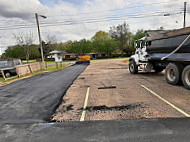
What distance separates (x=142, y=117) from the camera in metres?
3.37

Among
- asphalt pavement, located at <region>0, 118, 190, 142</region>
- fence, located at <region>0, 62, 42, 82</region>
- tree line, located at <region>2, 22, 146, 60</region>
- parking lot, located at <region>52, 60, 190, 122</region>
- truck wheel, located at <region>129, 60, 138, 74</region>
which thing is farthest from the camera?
tree line, located at <region>2, 22, 146, 60</region>

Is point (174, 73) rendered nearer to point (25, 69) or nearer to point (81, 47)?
point (25, 69)

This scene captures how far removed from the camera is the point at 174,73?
6.13 metres

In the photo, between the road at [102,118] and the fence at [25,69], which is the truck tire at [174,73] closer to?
the road at [102,118]

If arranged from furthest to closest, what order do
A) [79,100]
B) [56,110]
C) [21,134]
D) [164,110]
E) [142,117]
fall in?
[79,100] < [56,110] < [164,110] < [142,117] < [21,134]

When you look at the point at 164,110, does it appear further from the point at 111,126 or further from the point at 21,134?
the point at 21,134

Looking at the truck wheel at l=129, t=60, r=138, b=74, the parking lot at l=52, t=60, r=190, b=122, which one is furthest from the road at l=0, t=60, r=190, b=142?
the truck wheel at l=129, t=60, r=138, b=74

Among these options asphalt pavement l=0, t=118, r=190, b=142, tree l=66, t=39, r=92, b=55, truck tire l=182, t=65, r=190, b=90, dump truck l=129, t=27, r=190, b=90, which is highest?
tree l=66, t=39, r=92, b=55

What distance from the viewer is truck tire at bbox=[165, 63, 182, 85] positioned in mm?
5863

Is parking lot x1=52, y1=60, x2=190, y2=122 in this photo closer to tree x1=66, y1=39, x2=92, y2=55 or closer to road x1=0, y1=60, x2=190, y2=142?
road x1=0, y1=60, x2=190, y2=142

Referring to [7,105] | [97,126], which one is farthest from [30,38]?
[97,126]

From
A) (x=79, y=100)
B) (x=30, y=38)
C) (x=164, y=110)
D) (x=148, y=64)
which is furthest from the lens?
(x=30, y=38)

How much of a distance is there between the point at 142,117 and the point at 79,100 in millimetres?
2498

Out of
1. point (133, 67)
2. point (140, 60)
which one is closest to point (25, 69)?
point (133, 67)
